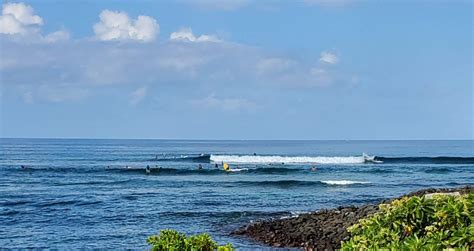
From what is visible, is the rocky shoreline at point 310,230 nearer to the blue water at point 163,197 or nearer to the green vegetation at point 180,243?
the blue water at point 163,197

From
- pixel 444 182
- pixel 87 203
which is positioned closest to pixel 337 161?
pixel 444 182

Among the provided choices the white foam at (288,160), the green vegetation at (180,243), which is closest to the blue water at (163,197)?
the green vegetation at (180,243)

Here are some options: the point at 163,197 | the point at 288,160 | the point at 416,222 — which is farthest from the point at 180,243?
the point at 288,160

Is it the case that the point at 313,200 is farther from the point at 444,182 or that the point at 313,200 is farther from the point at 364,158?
the point at 364,158

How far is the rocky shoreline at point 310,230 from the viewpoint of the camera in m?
20.1

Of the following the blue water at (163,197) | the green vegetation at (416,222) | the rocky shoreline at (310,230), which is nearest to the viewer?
the green vegetation at (416,222)

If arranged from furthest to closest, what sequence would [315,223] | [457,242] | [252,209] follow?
[252,209]
[315,223]
[457,242]

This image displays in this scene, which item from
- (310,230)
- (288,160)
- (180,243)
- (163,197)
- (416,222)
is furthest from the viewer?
(288,160)

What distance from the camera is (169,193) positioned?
3872 centimetres

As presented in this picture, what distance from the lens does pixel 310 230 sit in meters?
21.2

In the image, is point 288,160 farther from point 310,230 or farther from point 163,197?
point 310,230

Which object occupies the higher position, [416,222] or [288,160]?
[416,222]

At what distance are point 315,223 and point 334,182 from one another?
77.9 feet

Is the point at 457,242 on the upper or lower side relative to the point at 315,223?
upper
